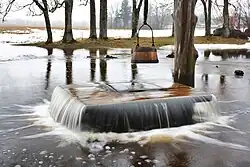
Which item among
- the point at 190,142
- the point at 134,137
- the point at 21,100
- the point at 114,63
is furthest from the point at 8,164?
the point at 114,63

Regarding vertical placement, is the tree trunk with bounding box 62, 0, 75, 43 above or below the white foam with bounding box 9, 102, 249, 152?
above

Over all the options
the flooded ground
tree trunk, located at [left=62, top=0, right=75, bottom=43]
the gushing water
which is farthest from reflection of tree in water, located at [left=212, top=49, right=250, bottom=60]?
the gushing water

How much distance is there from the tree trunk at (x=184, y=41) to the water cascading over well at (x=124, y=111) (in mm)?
1910

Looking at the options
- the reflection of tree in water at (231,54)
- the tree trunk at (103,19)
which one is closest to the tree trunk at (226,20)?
the tree trunk at (103,19)

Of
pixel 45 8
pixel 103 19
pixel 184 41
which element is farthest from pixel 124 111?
pixel 103 19

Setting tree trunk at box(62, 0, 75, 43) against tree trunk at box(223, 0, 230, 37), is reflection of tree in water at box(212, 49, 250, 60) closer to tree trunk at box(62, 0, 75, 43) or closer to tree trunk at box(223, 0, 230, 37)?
tree trunk at box(62, 0, 75, 43)

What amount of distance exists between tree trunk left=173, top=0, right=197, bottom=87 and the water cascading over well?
1910 mm

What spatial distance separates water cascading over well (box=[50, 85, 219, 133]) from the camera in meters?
6.47

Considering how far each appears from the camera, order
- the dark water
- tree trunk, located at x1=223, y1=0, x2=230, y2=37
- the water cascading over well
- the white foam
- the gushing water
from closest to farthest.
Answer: the dark water < the white foam < the water cascading over well < the gushing water < tree trunk, located at x1=223, y1=0, x2=230, y2=37

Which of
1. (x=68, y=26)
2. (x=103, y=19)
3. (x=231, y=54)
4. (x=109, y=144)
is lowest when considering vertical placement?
(x=109, y=144)

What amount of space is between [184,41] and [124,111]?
329 centimetres

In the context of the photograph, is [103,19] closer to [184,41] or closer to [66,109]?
[184,41]

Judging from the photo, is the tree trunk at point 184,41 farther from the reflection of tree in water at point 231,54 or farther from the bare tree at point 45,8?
the bare tree at point 45,8

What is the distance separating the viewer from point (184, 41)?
918 centimetres
